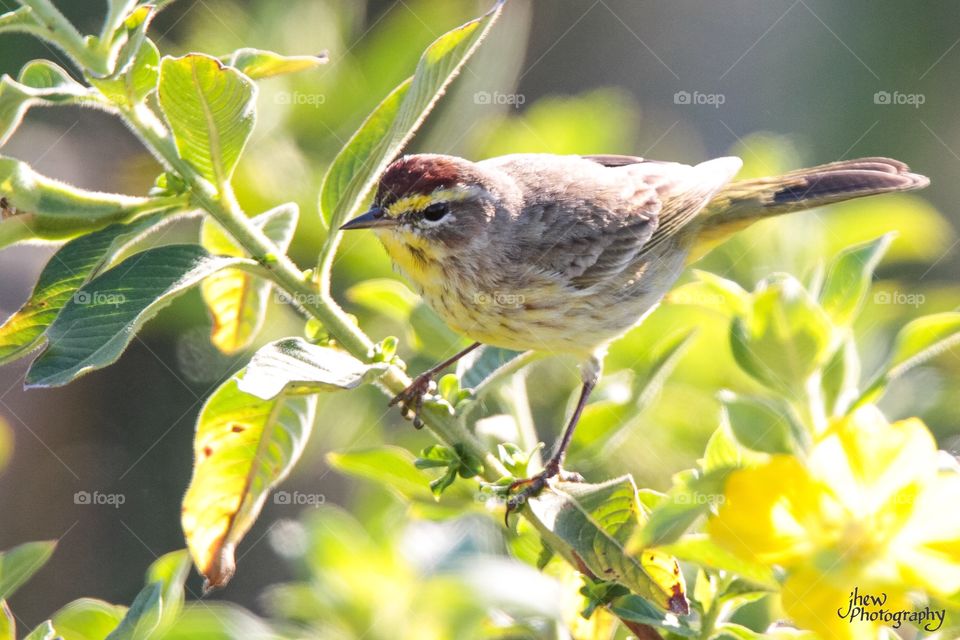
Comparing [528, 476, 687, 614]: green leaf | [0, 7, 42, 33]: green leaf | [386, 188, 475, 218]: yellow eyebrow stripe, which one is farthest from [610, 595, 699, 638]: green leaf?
[386, 188, 475, 218]: yellow eyebrow stripe

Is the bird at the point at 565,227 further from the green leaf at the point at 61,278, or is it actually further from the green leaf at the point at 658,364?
the green leaf at the point at 61,278

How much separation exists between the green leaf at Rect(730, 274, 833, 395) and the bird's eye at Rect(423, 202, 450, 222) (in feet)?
6.31

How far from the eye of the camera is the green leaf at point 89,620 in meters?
1.92

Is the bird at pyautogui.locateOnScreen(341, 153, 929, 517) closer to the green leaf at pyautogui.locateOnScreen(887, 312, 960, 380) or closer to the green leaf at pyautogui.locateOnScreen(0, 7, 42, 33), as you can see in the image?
the green leaf at pyautogui.locateOnScreen(0, 7, 42, 33)

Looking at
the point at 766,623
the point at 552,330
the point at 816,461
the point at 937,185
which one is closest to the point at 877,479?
the point at 816,461

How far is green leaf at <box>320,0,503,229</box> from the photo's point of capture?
1.88m

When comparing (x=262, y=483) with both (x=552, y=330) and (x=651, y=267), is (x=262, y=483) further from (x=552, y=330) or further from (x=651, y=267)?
(x=651, y=267)

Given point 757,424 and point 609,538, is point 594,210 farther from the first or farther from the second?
point 757,424

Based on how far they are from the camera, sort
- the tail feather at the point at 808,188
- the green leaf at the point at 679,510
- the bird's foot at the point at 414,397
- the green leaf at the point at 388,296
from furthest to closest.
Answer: the tail feather at the point at 808,188, the green leaf at the point at 388,296, the bird's foot at the point at 414,397, the green leaf at the point at 679,510

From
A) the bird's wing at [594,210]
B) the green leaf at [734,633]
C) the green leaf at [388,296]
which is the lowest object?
the green leaf at [734,633]

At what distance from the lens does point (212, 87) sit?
1.79 meters

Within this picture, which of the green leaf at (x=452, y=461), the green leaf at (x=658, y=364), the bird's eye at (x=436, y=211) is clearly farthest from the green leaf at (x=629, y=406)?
the bird's eye at (x=436, y=211)

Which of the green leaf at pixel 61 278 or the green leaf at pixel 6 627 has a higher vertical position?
the green leaf at pixel 61 278

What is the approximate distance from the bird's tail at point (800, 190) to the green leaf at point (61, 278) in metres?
2.49
